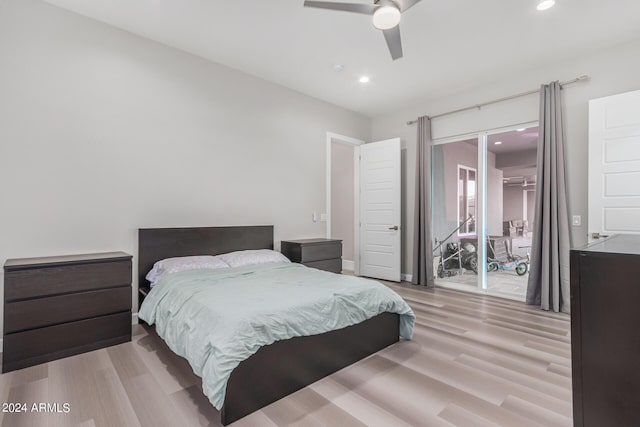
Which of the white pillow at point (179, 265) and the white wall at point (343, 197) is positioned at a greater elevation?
the white wall at point (343, 197)

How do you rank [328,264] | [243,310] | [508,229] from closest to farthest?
[243,310], [328,264], [508,229]

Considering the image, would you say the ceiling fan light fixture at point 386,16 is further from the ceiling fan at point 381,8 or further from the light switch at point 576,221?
the light switch at point 576,221

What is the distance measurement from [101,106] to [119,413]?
2706 millimetres

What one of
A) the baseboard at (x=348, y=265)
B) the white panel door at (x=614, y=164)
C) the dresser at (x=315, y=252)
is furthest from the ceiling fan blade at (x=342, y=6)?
the baseboard at (x=348, y=265)

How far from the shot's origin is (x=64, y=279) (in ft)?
8.11

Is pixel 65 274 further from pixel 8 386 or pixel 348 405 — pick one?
pixel 348 405

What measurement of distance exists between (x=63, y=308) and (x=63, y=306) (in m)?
0.02

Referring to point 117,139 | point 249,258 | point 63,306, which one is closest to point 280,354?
point 249,258

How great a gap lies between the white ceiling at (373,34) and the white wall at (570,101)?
0.50 feet

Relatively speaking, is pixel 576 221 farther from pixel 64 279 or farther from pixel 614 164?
pixel 64 279

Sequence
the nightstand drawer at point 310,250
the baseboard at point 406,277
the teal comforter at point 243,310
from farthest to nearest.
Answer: the baseboard at point 406,277 < the nightstand drawer at point 310,250 < the teal comforter at point 243,310

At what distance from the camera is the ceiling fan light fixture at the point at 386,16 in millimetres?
2160

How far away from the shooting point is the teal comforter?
172cm

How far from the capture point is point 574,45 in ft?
11.1
